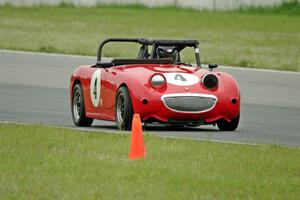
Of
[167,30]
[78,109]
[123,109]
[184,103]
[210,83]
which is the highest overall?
[210,83]

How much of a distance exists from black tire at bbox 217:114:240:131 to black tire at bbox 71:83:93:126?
1.84 m

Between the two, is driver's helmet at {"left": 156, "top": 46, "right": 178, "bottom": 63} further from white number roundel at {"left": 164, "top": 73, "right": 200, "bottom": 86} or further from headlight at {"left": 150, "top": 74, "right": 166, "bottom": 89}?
headlight at {"left": 150, "top": 74, "right": 166, "bottom": 89}

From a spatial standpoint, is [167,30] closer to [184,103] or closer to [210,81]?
[210,81]

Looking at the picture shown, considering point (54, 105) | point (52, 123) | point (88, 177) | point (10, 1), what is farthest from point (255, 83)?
point (10, 1)

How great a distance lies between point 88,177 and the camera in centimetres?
1037

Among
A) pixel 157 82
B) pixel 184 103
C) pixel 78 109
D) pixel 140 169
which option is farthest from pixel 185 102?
pixel 140 169

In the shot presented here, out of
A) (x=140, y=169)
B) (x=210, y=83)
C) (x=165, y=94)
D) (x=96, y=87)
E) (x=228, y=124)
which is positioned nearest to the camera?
(x=140, y=169)

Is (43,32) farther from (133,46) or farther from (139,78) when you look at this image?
(139,78)

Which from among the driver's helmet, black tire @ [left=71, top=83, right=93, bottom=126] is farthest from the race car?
black tire @ [left=71, top=83, right=93, bottom=126]

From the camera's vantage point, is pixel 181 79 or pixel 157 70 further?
pixel 157 70

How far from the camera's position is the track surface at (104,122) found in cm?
1555

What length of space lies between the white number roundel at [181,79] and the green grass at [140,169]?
143 cm

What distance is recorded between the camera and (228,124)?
51.4 feet

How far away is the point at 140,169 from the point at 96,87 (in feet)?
17.3
